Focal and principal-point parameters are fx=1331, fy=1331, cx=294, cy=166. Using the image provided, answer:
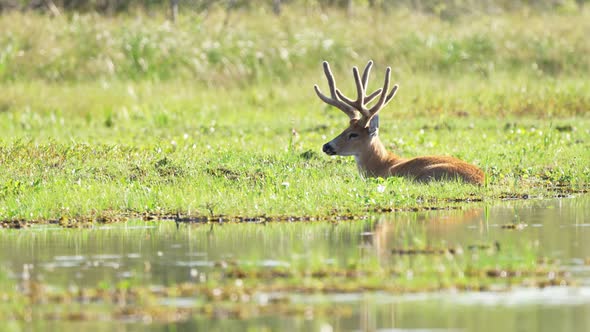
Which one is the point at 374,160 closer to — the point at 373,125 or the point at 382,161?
the point at 382,161

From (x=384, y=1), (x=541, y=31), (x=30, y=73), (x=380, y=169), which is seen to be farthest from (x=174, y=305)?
(x=384, y=1)

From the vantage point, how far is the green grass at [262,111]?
1455cm

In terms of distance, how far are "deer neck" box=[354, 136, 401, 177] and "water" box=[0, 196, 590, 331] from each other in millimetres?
2222

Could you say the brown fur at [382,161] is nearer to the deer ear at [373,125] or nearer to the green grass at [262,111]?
the deer ear at [373,125]

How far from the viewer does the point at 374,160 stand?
16.6 m

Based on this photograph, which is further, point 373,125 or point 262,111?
point 262,111

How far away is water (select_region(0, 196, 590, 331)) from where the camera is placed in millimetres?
8141

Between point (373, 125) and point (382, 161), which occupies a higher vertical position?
point (373, 125)

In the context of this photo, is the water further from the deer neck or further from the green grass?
the deer neck

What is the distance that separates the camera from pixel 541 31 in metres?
32.6

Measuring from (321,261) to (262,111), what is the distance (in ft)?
54.3

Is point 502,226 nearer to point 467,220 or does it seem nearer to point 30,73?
point 467,220

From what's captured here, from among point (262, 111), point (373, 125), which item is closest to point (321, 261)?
point (373, 125)

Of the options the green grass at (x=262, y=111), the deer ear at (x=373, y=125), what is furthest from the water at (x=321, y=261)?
the deer ear at (x=373, y=125)
